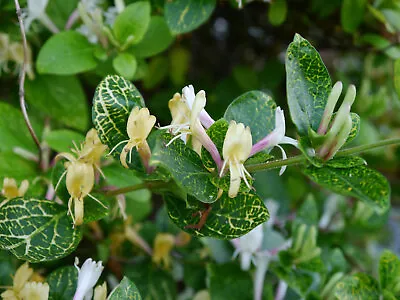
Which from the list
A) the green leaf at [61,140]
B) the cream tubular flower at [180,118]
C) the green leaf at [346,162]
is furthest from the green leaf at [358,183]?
the green leaf at [61,140]

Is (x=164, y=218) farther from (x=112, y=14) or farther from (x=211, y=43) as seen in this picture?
(x=211, y=43)

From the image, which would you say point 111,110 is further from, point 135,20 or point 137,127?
point 135,20

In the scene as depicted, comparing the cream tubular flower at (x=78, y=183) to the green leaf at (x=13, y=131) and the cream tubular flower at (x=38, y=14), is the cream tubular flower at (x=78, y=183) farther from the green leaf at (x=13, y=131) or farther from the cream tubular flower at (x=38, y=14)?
the cream tubular flower at (x=38, y=14)

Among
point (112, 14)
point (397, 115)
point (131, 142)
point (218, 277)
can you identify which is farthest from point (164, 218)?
point (397, 115)

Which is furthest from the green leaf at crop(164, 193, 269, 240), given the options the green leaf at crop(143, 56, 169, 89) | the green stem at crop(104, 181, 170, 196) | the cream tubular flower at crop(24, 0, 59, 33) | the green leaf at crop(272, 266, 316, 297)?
the green leaf at crop(143, 56, 169, 89)

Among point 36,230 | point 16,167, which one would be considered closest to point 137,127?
point 36,230

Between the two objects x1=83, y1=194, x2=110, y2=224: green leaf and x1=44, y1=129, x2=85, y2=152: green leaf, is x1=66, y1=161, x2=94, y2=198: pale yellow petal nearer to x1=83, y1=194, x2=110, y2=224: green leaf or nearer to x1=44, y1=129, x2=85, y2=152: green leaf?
x1=83, y1=194, x2=110, y2=224: green leaf
